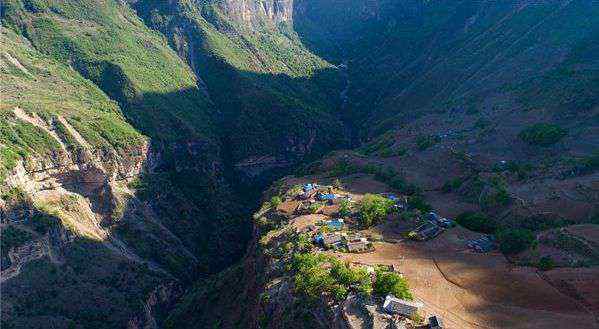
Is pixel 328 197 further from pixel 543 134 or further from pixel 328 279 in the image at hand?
pixel 543 134

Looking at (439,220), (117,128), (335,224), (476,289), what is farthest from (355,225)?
(117,128)

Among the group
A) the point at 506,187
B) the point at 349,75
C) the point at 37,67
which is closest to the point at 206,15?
the point at 349,75

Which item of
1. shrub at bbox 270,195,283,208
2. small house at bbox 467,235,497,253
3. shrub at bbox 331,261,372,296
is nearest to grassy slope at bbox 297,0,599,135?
small house at bbox 467,235,497,253

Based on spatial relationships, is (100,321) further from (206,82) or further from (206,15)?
(206,15)

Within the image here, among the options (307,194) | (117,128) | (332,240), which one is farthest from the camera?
(117,128)

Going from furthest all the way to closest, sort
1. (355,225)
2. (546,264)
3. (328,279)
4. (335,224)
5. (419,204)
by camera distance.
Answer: (419,204) → (355,225) → (335,224) → (546,264) → (328,279)

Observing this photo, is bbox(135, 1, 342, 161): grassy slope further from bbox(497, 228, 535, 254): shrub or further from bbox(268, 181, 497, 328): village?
bbox(497, 228, 535, 254): shrub

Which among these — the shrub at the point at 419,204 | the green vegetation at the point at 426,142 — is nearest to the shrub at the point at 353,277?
the shrub at the point at 419,204

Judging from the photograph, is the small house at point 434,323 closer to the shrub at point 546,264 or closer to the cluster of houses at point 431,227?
the shrub at point 546,264
